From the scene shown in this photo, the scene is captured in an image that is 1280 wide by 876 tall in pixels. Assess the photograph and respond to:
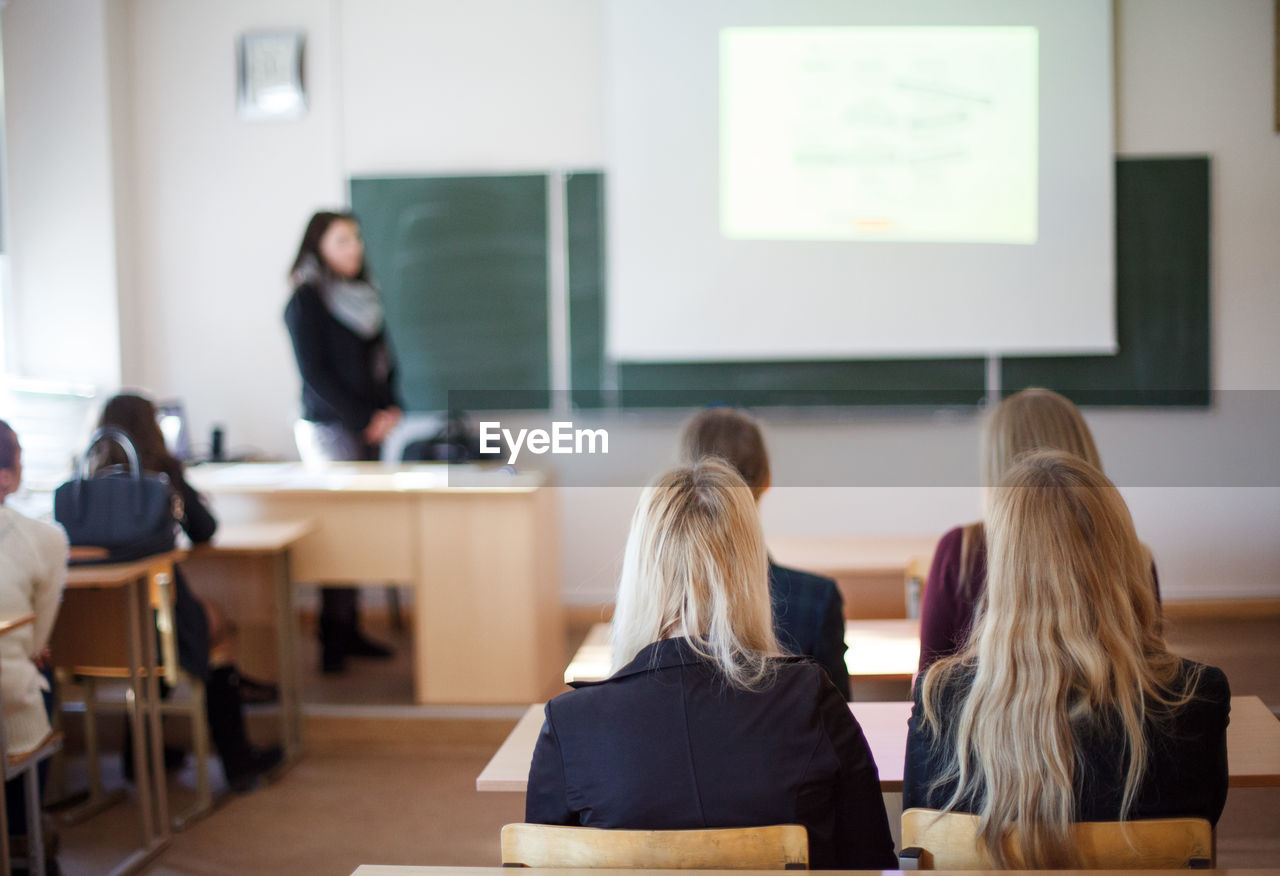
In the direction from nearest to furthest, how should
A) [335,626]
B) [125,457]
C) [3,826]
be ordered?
[3,826] < [125,457] < [335,626]

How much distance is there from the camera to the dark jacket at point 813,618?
193 centimetres

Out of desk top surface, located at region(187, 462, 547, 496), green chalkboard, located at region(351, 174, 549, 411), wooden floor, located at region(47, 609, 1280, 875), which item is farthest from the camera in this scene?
green chalkboard, located at region(351, 174, 549, 411)

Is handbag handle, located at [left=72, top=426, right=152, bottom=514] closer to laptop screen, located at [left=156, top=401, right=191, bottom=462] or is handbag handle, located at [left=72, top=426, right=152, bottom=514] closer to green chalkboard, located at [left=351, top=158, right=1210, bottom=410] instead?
laptop screen, located at [left=156, top=401, right=191, bottom=462]

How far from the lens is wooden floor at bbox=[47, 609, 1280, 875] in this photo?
262 cm

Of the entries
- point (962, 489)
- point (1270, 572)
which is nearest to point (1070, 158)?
point (962, 489)

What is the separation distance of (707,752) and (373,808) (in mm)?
1987

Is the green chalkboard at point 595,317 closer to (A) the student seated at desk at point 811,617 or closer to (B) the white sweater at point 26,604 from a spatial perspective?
(B) the white sweater at point 26,604

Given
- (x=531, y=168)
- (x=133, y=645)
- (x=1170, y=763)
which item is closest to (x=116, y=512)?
(x=133, y=645)

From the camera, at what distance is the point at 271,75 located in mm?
4672

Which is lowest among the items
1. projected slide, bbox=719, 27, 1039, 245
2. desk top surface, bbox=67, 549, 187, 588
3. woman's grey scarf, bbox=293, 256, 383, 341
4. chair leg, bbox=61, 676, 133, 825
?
chair leg, bbox=61, 676, 133, 825

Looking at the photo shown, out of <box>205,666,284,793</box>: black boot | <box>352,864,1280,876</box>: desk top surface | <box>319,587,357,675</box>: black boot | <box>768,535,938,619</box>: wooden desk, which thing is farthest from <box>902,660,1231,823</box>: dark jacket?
<box>319,587,357,675</box>: black boot

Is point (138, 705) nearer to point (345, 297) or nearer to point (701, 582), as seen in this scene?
point (345, 297)

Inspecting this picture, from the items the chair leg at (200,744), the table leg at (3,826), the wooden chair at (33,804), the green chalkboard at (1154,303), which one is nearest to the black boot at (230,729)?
the chair leg at (200,744)

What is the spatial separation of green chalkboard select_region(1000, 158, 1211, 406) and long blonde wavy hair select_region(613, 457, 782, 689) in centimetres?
353
